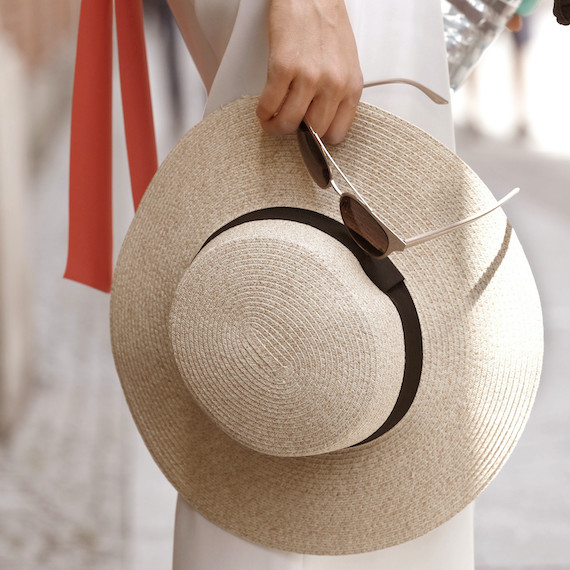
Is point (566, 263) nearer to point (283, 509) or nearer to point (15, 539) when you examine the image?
point (15, 539)

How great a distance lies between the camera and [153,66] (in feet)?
16.1

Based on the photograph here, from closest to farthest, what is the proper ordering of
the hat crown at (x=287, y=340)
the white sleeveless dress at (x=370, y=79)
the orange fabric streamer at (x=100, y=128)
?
the hat crown at (x=287, y=340), the white sleeveless dress at (x=370, y=79), the orange fabric streamer at (x=100, y=128)

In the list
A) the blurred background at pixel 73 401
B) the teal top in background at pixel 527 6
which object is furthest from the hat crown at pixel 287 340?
the blurred background at pixel 73 401

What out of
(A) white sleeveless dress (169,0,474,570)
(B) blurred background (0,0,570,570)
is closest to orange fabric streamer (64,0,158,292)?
(A) white sleeveless dress (169,0,474,570)

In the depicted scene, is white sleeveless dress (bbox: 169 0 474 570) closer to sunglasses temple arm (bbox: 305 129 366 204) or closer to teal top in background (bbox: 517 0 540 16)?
sunglasses temple arm (bbox: 305 129 366 204)

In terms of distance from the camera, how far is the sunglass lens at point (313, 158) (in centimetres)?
66

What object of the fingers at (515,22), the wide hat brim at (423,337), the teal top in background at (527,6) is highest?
the teal top in background at (527,6)

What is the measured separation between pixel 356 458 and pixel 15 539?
44.6 inches

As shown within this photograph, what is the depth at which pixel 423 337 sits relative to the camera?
670 mm

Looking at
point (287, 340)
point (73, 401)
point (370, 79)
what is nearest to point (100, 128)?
point (370, 79)

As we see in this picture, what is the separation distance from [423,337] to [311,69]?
24cm

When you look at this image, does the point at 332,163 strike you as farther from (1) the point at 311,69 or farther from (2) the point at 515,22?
(2) the point at 515,22

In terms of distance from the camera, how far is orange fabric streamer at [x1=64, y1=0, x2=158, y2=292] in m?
0.96

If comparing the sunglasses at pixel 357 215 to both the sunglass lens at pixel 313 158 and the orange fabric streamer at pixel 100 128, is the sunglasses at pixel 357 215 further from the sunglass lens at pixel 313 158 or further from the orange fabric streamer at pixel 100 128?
the orange fabric streamer at pixel 100 128
